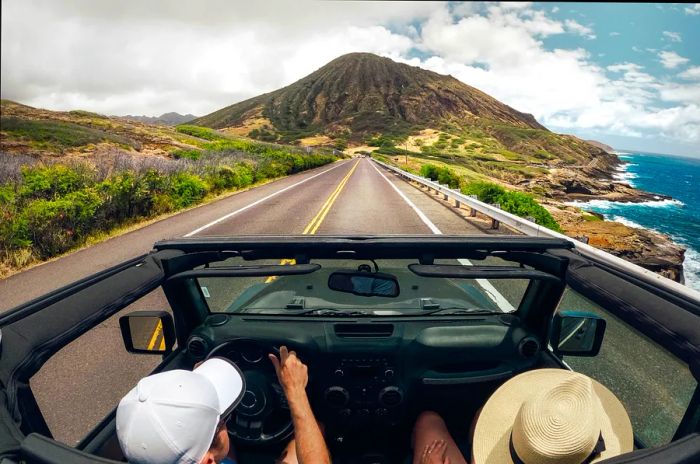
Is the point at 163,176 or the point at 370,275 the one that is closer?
the point at 370,275

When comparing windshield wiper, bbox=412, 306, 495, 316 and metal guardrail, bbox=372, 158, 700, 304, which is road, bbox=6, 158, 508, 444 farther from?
windshield wiper, bbox=412, 306, 495, 316

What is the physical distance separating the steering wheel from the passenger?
3.97 ft

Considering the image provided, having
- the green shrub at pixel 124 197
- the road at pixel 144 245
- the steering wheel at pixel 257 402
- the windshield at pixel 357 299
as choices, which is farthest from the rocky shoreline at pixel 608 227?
the green shrub at pixel 124 197

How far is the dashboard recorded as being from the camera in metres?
2.70

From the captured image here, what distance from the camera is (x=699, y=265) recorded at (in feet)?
87.5

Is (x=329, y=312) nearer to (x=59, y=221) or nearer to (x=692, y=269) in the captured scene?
(x=59, y=221)

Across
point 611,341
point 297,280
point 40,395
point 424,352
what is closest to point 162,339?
point 297,280

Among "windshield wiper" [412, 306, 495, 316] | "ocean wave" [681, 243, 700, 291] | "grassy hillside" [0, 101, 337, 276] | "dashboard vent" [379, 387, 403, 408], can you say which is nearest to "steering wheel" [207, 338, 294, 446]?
"dashboard vent" [379, 387, 403, 408]

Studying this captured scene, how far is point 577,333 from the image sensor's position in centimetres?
250

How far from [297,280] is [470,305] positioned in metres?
1.30

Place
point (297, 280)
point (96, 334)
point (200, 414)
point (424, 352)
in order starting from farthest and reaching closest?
point (96, 334), point (297, 280), point (424, 352), point (200, 414)

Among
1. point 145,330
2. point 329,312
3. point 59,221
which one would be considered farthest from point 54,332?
point 59,221

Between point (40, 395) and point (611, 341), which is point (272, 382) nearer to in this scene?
point (40, 395)

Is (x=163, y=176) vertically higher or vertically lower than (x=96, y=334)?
higher
